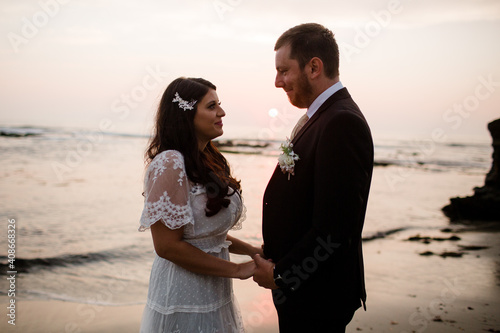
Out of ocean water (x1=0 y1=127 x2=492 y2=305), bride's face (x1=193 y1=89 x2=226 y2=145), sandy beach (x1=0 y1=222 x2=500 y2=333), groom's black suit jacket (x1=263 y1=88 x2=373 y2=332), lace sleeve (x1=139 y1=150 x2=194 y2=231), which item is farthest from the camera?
ocean water (x1=0 y1=127 x2=492 y2=305)

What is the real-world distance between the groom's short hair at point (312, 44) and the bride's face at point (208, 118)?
0.59m

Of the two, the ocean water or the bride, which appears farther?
the ocean water

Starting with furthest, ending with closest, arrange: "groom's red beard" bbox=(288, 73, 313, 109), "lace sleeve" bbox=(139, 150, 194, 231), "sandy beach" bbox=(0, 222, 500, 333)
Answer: "sandy beach" bbox=(0, 222, 500, 333) → "groom's red beard" bbox=(288, 73, 313, 109) → "lace sleeve" bbox=(139, 150, 194, 231)

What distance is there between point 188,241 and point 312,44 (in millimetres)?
1444

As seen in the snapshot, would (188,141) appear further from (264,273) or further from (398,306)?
(398,306)

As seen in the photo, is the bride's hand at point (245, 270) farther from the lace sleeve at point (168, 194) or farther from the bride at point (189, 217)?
the lace sleeve at point (168, 194)

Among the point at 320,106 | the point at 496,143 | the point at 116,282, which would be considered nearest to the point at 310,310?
the point at 320,106

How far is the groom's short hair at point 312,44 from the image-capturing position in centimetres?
258

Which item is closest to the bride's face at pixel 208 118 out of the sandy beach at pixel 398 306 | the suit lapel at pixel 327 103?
the suit lapel at pixel 327 103

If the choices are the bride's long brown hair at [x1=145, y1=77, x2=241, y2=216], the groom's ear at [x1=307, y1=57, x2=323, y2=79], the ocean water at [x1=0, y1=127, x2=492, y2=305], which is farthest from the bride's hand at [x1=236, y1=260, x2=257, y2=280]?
the ocean water at [x1=0, y1=127, x2=492, y2=305]

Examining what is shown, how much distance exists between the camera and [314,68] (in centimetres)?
260

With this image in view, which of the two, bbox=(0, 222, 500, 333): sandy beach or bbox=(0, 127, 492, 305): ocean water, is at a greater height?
bbox=(0, 222, 500, 333): sandy beach

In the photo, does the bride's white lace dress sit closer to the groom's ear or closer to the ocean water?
the groom's ear

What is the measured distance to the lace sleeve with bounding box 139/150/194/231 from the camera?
238 cm
